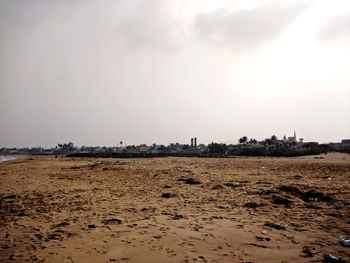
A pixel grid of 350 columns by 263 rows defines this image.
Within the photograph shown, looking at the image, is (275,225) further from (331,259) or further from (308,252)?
(331,259)

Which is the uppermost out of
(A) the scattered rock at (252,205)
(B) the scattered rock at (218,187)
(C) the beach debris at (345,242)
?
(B) the scattered rock at (218,187)

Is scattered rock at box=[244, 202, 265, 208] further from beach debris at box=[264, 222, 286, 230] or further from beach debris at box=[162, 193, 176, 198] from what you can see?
beach debris at box=[162, 193, 176, 198]

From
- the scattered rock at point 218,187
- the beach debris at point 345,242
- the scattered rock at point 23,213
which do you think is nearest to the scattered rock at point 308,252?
the beach debris at point 345,242

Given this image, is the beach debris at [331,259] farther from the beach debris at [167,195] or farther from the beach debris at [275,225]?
the beach debris at [167,195]

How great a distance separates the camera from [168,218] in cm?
870

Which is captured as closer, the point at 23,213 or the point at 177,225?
the point at 177,225

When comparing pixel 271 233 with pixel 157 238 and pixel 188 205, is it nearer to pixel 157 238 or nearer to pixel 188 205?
pixel 157 238

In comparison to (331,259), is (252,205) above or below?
above

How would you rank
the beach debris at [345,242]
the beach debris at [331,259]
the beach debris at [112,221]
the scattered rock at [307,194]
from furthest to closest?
the scattered rock at [307,194]
the beach debris at [112,221]
the beach debris at [345,242]
the beach debris at [331,259]

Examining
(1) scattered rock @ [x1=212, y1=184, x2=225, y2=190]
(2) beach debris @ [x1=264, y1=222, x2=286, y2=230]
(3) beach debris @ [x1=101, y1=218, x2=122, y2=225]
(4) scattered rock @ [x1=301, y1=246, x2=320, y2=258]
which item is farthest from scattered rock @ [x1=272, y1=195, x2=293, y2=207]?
(3) beach debris @ [x1=101, y1=218, x2=122, y2=225]

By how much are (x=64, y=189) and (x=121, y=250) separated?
330 inches

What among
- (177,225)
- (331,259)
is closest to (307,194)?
(177,225)

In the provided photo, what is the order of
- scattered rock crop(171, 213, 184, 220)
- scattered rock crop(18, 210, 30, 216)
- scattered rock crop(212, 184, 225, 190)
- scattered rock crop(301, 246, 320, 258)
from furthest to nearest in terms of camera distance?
scattered rock crop(212, 184, 225, 190) → scattered rock crop(18, 210, 30, 216) → scattered rock crop(171, 213, 184, 220) → scattered rock crop(301, 246, 320, 258)

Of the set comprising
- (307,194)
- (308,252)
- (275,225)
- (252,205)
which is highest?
(307,194)
